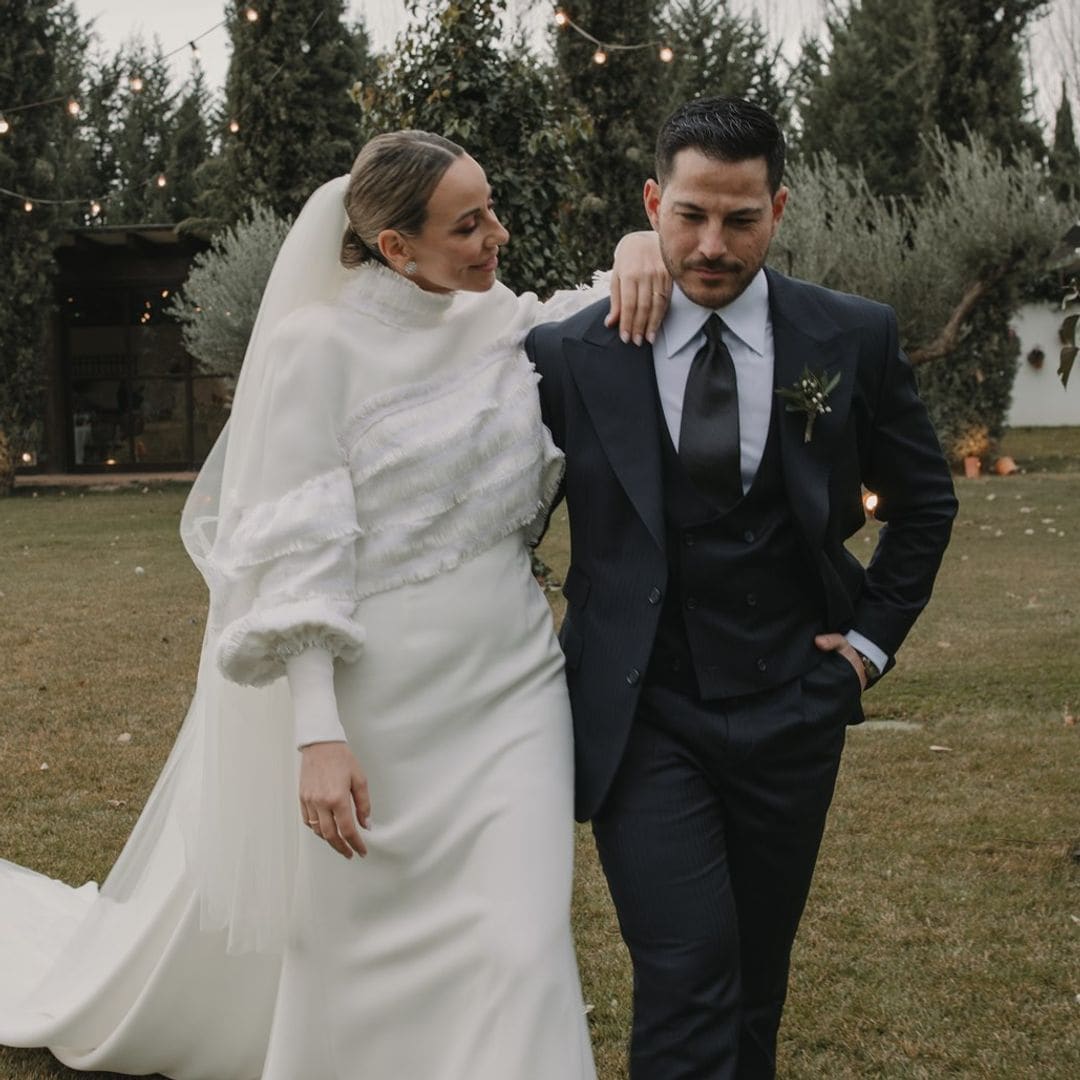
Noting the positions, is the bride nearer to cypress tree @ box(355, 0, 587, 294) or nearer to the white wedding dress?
the white wedding dress

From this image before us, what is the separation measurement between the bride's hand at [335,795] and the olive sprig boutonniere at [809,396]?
953mm

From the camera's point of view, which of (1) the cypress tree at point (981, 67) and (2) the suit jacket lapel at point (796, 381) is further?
(1) the cypress tree at point (981, 67)

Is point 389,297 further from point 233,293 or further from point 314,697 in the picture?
point 233,293

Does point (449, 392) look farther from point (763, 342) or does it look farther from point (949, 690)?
point (949, 690)

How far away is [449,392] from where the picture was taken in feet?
8.82

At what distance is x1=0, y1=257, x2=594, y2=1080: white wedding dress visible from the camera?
2424 mm

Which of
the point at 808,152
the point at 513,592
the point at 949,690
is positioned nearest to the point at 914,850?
the point at 949,690

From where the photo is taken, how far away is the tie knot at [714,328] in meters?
2.56

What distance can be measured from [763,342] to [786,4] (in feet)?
94.0

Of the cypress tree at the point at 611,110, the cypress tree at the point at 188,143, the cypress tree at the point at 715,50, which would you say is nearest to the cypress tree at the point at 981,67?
the cypress tree at the point at 611,110

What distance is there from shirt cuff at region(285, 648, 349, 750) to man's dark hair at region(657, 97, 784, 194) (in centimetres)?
104

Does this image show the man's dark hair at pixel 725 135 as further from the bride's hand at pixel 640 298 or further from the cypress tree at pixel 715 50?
the cypress tree at pixel 715 50

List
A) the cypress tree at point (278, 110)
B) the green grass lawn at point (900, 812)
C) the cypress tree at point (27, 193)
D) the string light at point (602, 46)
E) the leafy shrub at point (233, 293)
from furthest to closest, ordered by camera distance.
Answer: the cypress tree at point (278, 110) → the cypress tree at point (27, 193) → the leafy shrub at point (233, 293) → the string light at point (602, 46) → the green grass lawn at point (900, 812)

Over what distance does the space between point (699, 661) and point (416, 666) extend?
Answer: 0.49 m
